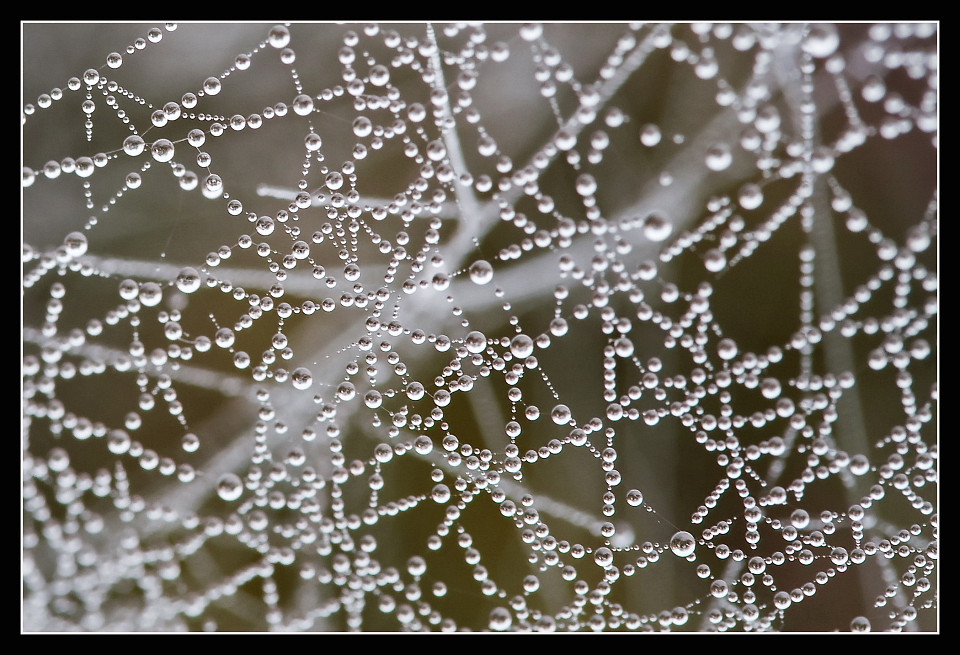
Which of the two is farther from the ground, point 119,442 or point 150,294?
point 150,294

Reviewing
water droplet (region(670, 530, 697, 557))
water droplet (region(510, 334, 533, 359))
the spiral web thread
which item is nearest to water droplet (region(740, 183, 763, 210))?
the spiral web thread

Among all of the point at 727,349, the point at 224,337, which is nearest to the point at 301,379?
the point at 224,337

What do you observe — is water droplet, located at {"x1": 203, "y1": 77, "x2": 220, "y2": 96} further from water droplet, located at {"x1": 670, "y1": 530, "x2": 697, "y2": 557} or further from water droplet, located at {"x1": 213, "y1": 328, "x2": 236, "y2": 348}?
water droplet, located at {"x1": 670, "y1": 530, "x2": 697, "y2": 557}

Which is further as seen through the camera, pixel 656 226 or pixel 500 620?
pixel 500 620

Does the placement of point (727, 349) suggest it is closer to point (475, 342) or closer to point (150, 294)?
point (475, 342)

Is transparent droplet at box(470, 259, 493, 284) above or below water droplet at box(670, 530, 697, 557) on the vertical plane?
above

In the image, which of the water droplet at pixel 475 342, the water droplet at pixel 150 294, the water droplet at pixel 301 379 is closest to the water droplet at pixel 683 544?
the water droplet at pixel 475 342

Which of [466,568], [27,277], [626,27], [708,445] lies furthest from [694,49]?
[27,277]

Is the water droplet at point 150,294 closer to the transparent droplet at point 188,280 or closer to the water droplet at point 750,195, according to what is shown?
the transparent droplet at point 188,280
